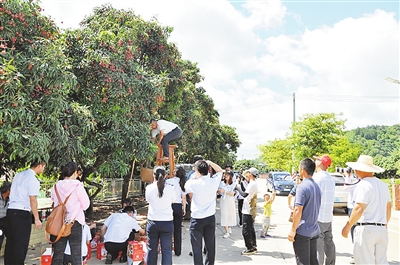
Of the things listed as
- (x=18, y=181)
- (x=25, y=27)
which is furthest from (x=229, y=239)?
(x=25, y=27)

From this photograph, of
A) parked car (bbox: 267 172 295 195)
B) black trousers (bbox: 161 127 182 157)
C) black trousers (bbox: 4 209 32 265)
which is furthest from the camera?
parked car (bbox: 267 172 295 195)

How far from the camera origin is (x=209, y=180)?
5402mm

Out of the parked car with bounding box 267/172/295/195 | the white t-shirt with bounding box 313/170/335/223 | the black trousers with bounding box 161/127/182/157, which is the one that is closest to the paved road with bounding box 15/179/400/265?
the white t-shirt with bounding box 313/170/335/223

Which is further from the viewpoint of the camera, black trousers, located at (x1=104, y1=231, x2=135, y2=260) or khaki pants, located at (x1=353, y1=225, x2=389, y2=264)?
black trousers, located at (x1=104, y1=231, x2=135, y2=260)

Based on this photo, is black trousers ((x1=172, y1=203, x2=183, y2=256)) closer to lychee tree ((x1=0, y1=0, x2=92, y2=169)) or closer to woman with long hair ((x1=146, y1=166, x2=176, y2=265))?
woman with long hair ((x1=146, y1=166, x2=176, y2=265))

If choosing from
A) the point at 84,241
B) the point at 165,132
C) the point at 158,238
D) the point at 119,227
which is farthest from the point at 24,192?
the point at 165,132

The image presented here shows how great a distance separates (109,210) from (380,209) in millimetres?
12589

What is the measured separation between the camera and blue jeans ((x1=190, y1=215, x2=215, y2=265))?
5.40 metres

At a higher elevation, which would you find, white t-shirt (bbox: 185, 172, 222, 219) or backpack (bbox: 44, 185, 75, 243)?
white t-shirt (bbox: 185, 172, 222, 219)

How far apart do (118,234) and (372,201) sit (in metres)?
4.21

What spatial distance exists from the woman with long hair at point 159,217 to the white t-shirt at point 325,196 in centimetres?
235

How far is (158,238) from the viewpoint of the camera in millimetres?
5422

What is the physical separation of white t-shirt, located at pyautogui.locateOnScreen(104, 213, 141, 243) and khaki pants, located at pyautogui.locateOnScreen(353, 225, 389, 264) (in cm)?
383


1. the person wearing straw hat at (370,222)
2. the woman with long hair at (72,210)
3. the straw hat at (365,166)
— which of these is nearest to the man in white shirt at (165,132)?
the woman with long hair at (72,210)
